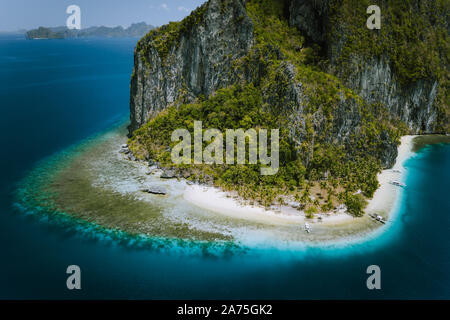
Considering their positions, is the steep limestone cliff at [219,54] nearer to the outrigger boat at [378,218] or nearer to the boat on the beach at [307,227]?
the boat on the beach at [307,227]

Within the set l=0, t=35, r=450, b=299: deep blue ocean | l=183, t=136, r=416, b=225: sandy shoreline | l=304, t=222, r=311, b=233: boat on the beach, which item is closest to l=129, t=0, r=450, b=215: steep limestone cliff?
l=183, t=136, r=416, b=225: sandy shoreline

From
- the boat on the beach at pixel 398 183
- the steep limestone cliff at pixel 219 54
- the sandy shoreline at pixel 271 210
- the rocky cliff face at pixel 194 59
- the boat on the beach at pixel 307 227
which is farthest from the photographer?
the steep limestone cliff at pixel 219 54

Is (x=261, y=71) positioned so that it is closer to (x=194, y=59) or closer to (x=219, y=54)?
(x=219, y=54)

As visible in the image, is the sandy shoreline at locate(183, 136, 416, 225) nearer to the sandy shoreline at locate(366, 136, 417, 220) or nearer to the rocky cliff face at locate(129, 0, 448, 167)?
the sandy shoreline at locate(366, 136, 417, 220)

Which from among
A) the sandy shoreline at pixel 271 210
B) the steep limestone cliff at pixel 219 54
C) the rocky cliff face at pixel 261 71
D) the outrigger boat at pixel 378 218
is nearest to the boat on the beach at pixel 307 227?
the sandy shoreline at pixel 271 210

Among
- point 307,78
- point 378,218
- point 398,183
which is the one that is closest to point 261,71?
point 307,78

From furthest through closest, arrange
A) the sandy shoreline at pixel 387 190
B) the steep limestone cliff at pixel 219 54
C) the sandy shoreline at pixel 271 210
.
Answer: the steep limestone cliff at pixel 219 54, the sandy shoreline at pixel 387 190, the sandy shoreline at pixel 271 210
